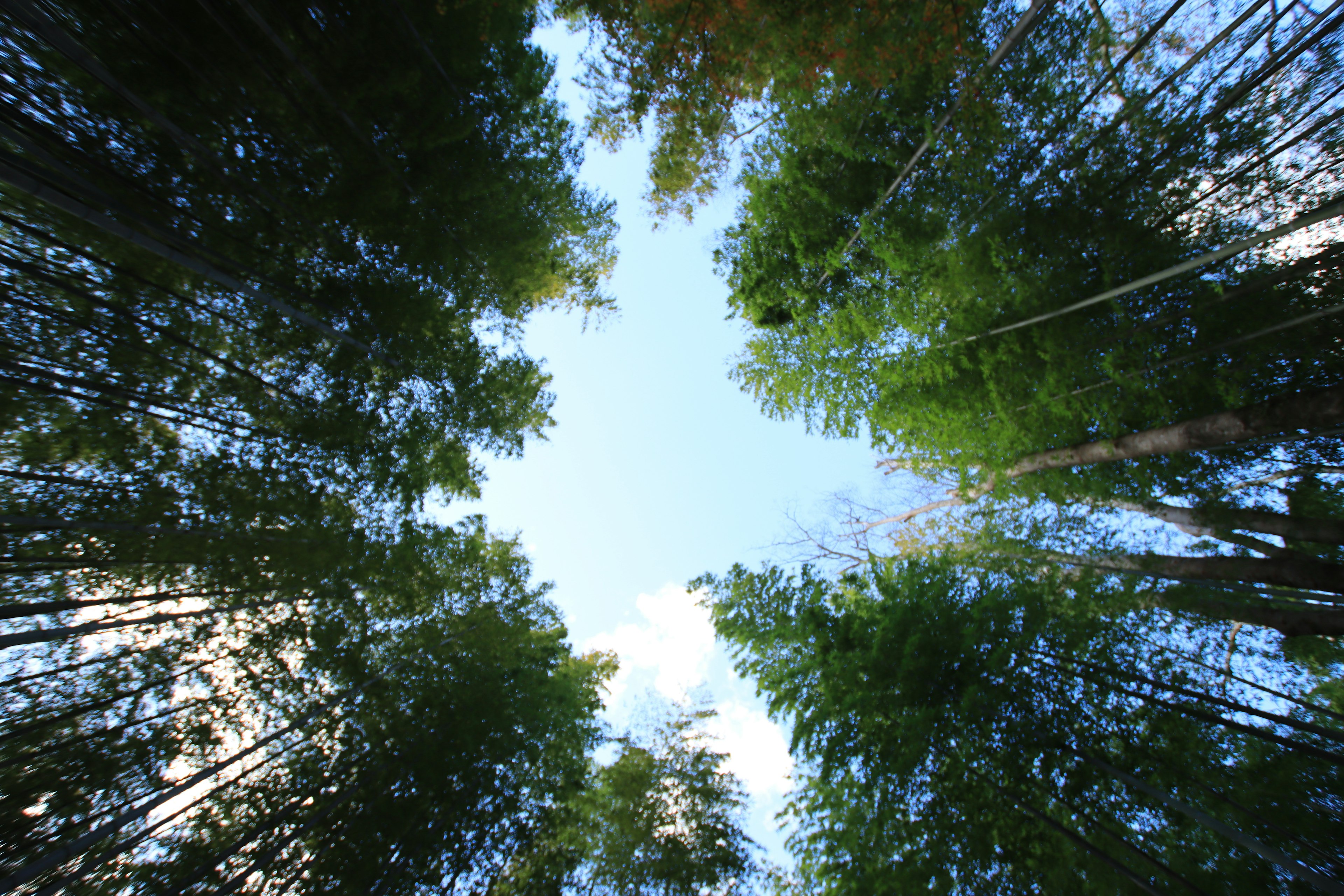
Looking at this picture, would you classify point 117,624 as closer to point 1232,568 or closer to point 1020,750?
point 1020,750

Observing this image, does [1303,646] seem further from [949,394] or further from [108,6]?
[108,6]

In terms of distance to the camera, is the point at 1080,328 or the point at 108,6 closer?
the point at 108,6

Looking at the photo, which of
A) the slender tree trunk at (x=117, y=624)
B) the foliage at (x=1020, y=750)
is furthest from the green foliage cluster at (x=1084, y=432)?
the slender tree trunk at (x=117, y=624)

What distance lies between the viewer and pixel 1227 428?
13.4ft

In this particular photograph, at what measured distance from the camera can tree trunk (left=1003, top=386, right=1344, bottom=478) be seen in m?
3.57

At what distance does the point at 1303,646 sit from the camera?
4.90 meters

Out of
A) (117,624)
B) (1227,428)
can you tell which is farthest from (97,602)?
(1227,428)

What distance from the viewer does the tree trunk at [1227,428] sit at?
11.7ft

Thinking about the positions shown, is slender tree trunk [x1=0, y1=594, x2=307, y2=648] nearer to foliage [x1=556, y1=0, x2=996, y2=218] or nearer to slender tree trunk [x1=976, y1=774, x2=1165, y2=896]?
foliage [x1=556, y1=0, x2=996, y2=218]

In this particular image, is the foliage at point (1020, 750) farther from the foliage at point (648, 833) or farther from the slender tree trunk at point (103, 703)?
the slender tree trunk at point (103, 703)

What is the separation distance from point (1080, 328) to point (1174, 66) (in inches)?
80.4

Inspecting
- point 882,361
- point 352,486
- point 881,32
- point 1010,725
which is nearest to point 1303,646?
point 1010,725

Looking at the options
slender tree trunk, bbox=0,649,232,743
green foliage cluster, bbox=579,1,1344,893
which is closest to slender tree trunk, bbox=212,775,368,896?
slender tree trunk, bbox=0,649,232,743

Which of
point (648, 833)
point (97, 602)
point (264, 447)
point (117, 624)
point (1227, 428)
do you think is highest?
point (264, 447)
